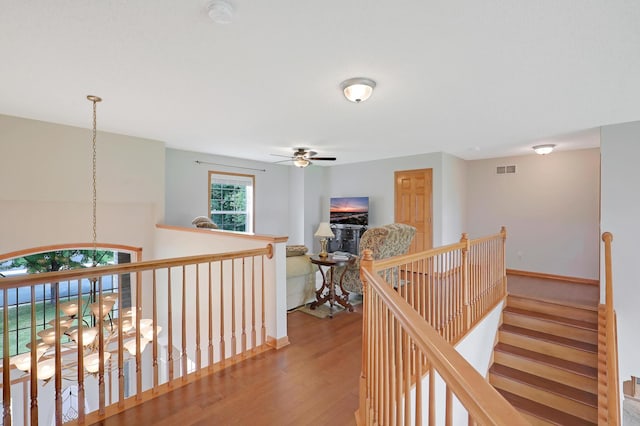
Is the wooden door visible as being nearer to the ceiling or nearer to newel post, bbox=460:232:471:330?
the ceiling

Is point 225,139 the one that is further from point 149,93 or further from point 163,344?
point 163,344

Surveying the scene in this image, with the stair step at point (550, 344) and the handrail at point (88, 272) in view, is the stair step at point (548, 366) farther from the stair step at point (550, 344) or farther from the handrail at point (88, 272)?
the handrail at point (88, 272)

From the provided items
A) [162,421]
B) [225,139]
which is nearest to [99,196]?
[225,139]

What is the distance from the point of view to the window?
623 centimetres

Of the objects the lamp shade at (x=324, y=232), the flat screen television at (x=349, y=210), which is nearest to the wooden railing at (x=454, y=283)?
the lamp shade at (x=324, y=232)

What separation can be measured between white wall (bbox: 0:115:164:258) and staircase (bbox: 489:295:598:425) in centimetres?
553

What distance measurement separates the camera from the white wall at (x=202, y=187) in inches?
218

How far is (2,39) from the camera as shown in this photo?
6.47 feet

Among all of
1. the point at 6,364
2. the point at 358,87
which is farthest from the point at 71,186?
the point at 358,87

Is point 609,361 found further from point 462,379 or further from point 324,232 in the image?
point 462,379

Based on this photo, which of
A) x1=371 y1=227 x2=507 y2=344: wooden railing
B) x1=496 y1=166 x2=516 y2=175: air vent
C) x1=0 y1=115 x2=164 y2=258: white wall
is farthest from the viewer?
x1=496 y1=166 x2=516 y2=175: air vent

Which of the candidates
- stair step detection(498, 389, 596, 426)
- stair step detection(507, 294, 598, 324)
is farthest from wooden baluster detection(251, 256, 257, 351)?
stair step detection(507, 294, 598, 324)

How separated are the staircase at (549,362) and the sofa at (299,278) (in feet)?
8.70

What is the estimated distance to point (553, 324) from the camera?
13.4 ft
